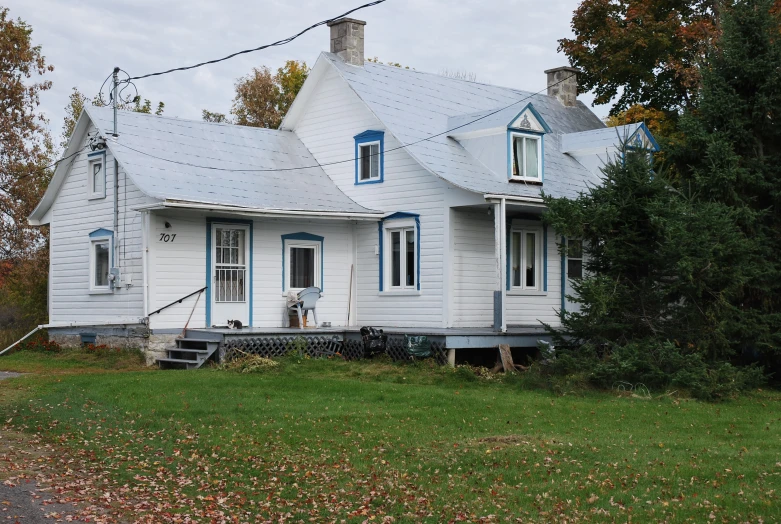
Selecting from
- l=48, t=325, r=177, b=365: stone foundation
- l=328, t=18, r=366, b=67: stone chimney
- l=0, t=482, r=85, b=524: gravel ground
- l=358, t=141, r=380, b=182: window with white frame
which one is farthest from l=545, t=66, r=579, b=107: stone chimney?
l=0, t=482, r=85, b=524: gravel ground

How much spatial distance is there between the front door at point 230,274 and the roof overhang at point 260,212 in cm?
74

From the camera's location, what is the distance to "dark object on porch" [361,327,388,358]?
19.9 m

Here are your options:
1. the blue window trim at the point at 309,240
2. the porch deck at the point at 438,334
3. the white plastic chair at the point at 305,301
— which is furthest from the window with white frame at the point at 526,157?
the white plastic chair at the point at 305,301

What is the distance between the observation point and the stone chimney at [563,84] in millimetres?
28672

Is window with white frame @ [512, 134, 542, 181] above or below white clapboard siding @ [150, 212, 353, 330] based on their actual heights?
above

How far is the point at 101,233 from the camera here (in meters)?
21.9

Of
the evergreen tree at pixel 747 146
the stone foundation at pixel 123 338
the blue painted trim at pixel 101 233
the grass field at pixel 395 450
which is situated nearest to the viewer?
the grass field at pixel 395 450

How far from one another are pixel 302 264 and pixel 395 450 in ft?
38.9

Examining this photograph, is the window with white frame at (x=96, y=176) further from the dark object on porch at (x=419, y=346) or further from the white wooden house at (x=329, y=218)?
the dark object on porch at (x=419, y=346)

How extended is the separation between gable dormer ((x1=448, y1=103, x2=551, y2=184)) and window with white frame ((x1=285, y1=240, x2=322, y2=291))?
4.37m

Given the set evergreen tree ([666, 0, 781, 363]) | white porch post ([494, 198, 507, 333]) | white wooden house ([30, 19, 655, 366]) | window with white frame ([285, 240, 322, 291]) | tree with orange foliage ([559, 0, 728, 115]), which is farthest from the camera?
tree with orange foliage ([559, 0, 728, 115])

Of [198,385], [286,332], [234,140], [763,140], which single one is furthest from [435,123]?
[198,385]

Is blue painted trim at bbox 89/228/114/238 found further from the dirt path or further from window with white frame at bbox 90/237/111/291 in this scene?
the dirt path

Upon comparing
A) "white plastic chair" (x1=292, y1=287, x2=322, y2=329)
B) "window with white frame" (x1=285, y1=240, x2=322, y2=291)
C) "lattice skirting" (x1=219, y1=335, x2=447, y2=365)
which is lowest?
"lattice skirting" (x1=219, y1=335, x2=447, y2=365)
